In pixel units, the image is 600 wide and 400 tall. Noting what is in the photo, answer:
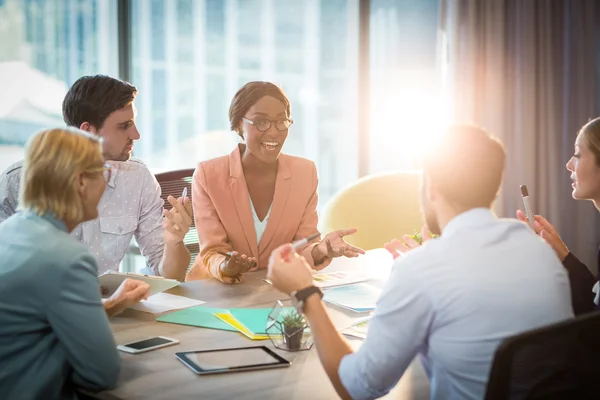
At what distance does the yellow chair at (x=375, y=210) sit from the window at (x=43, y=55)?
166cm

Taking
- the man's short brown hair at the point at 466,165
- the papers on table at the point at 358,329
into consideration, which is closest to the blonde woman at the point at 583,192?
the papers on table at the point at 358,329

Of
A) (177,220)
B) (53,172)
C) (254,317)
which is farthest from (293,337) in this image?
(177,220)

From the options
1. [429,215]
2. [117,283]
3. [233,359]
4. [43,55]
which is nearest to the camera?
[429,215]

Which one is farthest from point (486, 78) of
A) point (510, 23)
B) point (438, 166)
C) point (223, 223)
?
point (438, 166)

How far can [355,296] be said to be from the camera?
2156 mm

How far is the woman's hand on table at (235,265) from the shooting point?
7.50 feet

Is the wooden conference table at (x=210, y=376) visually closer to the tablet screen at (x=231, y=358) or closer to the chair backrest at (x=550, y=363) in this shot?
the tablet screen at (x=231, y=358)

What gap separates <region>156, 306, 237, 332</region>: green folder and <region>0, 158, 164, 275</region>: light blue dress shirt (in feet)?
2.57

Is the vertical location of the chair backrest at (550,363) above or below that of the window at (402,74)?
below

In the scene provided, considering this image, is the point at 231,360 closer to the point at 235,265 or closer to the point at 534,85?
the point at 235,265

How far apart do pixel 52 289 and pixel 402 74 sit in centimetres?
380

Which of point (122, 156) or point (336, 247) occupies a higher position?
point (122, 156)

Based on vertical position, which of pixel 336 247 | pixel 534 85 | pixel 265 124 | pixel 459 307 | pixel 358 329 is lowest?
pixel 358 329

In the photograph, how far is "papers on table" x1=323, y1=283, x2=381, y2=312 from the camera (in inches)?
79.7
